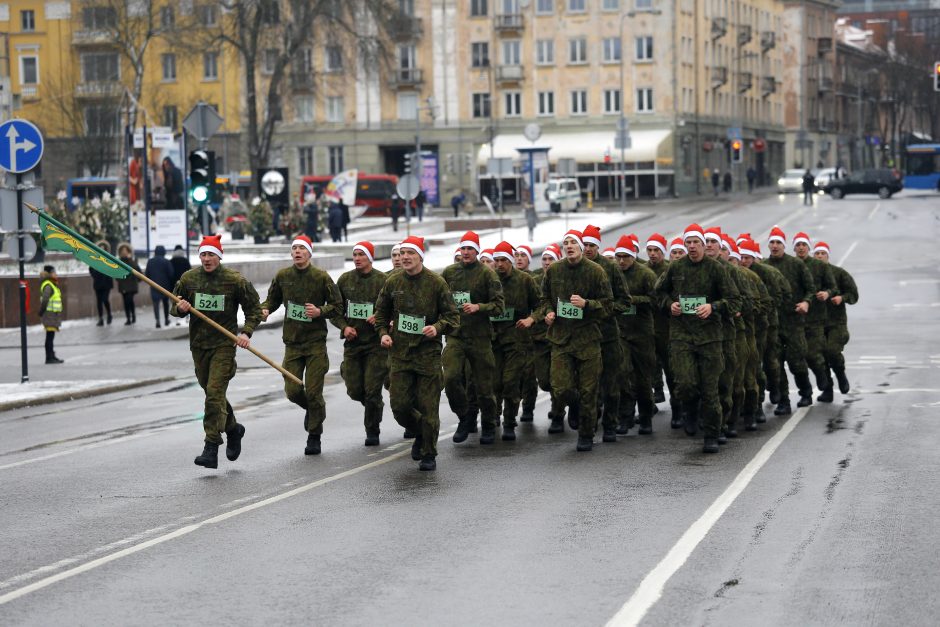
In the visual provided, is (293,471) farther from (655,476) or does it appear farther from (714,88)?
(714,88)

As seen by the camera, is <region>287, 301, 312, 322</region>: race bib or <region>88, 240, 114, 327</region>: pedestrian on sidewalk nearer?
<region>287, 301, 312, 322</region>: race bib

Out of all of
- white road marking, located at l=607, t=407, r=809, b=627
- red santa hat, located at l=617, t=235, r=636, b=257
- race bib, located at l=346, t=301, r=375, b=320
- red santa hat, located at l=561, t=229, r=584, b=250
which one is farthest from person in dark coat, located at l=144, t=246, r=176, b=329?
white road marking, located at l=607, t=407, r=809, b=627

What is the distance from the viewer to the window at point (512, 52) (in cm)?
9512

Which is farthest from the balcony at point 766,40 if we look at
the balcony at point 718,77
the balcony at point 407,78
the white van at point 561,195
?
the white van at point 561,195

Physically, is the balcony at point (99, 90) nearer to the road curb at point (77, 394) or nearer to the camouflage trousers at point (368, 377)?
the road curb at point (77, 394)

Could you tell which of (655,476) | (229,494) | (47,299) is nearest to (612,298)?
(655,476)

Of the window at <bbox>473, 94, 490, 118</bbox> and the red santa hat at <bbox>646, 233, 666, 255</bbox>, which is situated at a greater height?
the window at <bbox>473, 94, 490, 118</bbox>

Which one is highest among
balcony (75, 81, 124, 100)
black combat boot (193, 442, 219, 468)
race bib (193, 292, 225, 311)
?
balcony (75, 81, 124, 100)

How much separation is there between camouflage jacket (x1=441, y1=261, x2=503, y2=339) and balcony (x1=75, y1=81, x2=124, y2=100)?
67.8 m

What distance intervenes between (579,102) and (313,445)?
8148cm

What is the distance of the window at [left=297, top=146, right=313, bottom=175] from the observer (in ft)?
320

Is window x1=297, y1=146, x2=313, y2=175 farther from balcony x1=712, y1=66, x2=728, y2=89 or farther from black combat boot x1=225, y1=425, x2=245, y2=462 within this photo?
black combat boot x1=225, y1=425, x2=245, y2=462

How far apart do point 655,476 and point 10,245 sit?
1213 centimetres

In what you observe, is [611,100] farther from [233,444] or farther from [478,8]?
[233,444]
